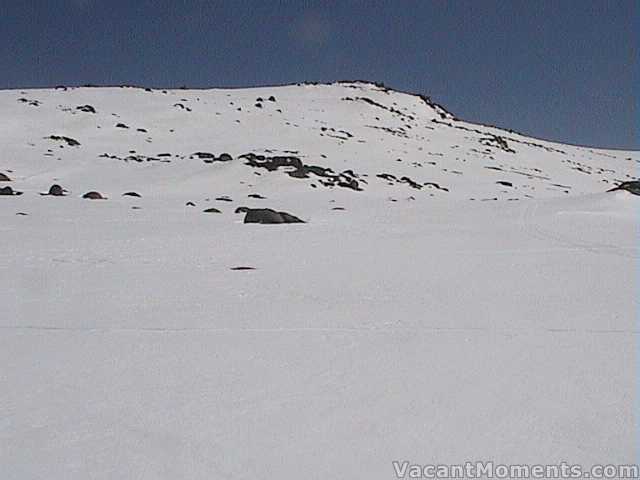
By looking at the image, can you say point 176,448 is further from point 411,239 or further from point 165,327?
point 411,239

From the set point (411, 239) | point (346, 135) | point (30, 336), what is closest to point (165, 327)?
point (30, 336)

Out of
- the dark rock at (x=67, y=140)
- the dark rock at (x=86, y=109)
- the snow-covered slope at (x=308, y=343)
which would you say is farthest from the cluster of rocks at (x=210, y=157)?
the snow-covered slope at (x=308, y=343)

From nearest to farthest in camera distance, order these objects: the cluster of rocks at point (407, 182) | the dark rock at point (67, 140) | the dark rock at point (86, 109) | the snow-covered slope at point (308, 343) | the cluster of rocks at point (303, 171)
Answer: the snow-covered slope at point (308, 343) → the cluster of rocks at point (303, 171) → the cluster of rocks at point (407, 182) → the dark rock at point (67, 140) → the dark rock at point (86, 109)

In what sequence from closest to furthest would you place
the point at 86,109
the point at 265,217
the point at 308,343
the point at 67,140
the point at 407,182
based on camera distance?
the point at 308,343 < the point at 265,217 < the point at 407,182 < the point at 67,140 < the point at 86,109

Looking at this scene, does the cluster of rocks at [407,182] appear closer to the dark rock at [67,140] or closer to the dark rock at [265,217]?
the dark rock at [265,217]

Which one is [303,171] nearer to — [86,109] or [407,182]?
[407,182]

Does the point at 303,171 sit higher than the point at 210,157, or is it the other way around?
the point at 210,157

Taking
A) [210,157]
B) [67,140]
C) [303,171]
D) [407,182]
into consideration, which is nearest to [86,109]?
[67,140]

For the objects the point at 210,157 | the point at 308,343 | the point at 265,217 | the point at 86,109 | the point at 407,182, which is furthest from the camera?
the point at 86,109

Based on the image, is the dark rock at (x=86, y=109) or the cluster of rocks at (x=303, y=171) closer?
the cluster of rocks at (x=303, y=171)

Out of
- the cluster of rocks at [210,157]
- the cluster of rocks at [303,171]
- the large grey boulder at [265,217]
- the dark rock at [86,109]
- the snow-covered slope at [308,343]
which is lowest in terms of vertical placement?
the snow-covered slope at [308,343]

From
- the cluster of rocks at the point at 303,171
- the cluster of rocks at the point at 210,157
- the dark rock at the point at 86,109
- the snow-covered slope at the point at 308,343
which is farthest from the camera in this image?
the dark rock at the point at 86,109

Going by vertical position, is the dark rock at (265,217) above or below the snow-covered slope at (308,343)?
above

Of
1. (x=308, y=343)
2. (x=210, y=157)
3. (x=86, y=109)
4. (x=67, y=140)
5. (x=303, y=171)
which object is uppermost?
(x=86, y=109)
